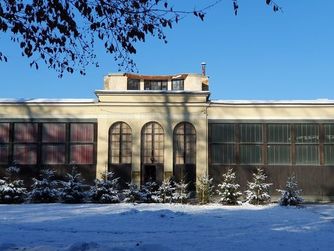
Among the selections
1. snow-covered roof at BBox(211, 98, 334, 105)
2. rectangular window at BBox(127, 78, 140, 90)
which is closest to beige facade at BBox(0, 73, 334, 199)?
snow-covered roof at BBox(211, 98, 334, 105)

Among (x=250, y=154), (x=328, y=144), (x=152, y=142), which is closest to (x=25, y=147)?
(x=152, y=142)

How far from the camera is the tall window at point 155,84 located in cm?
4072

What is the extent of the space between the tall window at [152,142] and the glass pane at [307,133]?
8261 millimetres

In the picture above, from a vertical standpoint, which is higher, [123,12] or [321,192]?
[123,12]

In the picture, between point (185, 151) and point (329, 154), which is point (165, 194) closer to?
point (185, 151)

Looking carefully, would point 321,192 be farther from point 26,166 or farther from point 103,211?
point 26,166

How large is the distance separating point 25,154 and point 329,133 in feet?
60.5

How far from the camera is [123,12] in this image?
25.3 feet

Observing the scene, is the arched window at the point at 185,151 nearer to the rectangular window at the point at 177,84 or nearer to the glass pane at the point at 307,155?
the glass pane at the point at 307,155

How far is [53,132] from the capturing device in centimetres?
3128

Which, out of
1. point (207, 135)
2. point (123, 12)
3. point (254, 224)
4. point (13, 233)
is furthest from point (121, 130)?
point (123, 12)

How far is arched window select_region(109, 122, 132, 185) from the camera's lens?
30.9 meters

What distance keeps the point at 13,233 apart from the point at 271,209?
12650 millimetres

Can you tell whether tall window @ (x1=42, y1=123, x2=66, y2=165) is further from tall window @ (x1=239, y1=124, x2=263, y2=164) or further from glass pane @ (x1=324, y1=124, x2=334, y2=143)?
glass pane @ (x1=324, y1=124, x2=334, y2=143)
